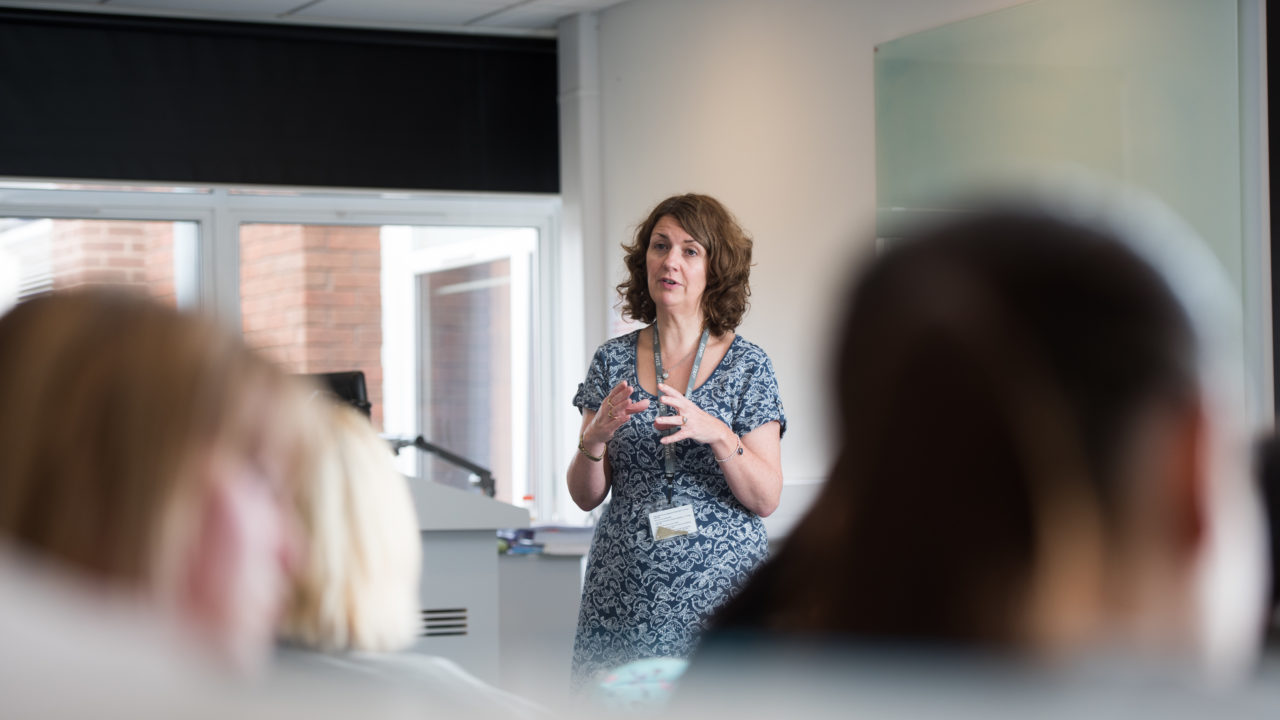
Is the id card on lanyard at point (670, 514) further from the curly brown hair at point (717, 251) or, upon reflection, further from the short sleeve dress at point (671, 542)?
the curly brown hair at point (717, 251)

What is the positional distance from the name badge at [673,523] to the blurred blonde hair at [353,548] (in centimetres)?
215

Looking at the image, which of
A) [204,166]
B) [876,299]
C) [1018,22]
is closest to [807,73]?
[1018,22]

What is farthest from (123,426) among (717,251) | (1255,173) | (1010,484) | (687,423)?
(1255,173)

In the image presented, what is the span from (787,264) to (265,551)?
5.01m

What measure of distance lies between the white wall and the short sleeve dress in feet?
6.04

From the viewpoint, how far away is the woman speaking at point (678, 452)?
98.1 inches

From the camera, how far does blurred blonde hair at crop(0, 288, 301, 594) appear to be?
0.22 m

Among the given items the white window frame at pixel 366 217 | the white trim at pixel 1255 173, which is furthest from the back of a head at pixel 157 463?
the white window frame at pixel 366 217

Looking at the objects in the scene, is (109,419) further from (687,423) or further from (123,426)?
(687,423)

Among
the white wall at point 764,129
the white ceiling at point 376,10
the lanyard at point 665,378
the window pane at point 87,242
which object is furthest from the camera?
the white ceiling at point 376,10

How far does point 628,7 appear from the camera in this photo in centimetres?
591

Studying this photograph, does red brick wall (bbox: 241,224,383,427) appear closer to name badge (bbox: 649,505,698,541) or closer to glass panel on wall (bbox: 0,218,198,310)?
glass panel on wall (bbox: 0,218,198,310)

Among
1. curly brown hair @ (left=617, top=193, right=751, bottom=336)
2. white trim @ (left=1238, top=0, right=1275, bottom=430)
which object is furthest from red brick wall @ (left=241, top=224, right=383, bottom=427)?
white trim @ (left=1238, top=0, right=1275, bottom=430)

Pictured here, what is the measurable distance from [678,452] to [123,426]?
2.33 meters
